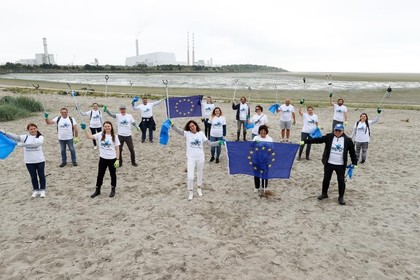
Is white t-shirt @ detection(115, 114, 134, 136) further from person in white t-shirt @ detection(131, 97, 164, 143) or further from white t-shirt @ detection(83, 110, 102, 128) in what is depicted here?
person in white t-shirt @ detection(131, 97, 164, 143)

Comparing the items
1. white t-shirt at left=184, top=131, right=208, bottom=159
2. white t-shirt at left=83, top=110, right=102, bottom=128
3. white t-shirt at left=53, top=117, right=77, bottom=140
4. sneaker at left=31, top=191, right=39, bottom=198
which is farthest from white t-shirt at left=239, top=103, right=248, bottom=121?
sneaker at left=31, top=191, right=39, bottom=198

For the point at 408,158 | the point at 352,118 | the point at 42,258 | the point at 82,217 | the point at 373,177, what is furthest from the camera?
the point at 352,118

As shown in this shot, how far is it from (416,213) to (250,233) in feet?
13.1

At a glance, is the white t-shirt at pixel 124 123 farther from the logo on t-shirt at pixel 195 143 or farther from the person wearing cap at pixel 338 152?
the person wearing cap at pixel 338 152

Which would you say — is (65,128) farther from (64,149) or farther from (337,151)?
(337,151)

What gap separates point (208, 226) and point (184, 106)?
7.30m

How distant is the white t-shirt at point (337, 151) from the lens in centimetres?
760

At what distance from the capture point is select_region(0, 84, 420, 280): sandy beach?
548 centimetres

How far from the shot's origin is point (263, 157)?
812cm

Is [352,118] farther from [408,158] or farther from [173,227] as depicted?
[173,227]

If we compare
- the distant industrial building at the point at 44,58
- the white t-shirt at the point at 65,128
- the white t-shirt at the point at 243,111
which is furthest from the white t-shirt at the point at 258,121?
the distant industrial building at the point at 44,58

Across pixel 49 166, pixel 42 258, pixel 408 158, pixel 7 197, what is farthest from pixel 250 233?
pixel 408 158

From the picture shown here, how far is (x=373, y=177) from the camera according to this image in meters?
9.87

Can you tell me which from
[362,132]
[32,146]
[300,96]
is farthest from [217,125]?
[300,96]
